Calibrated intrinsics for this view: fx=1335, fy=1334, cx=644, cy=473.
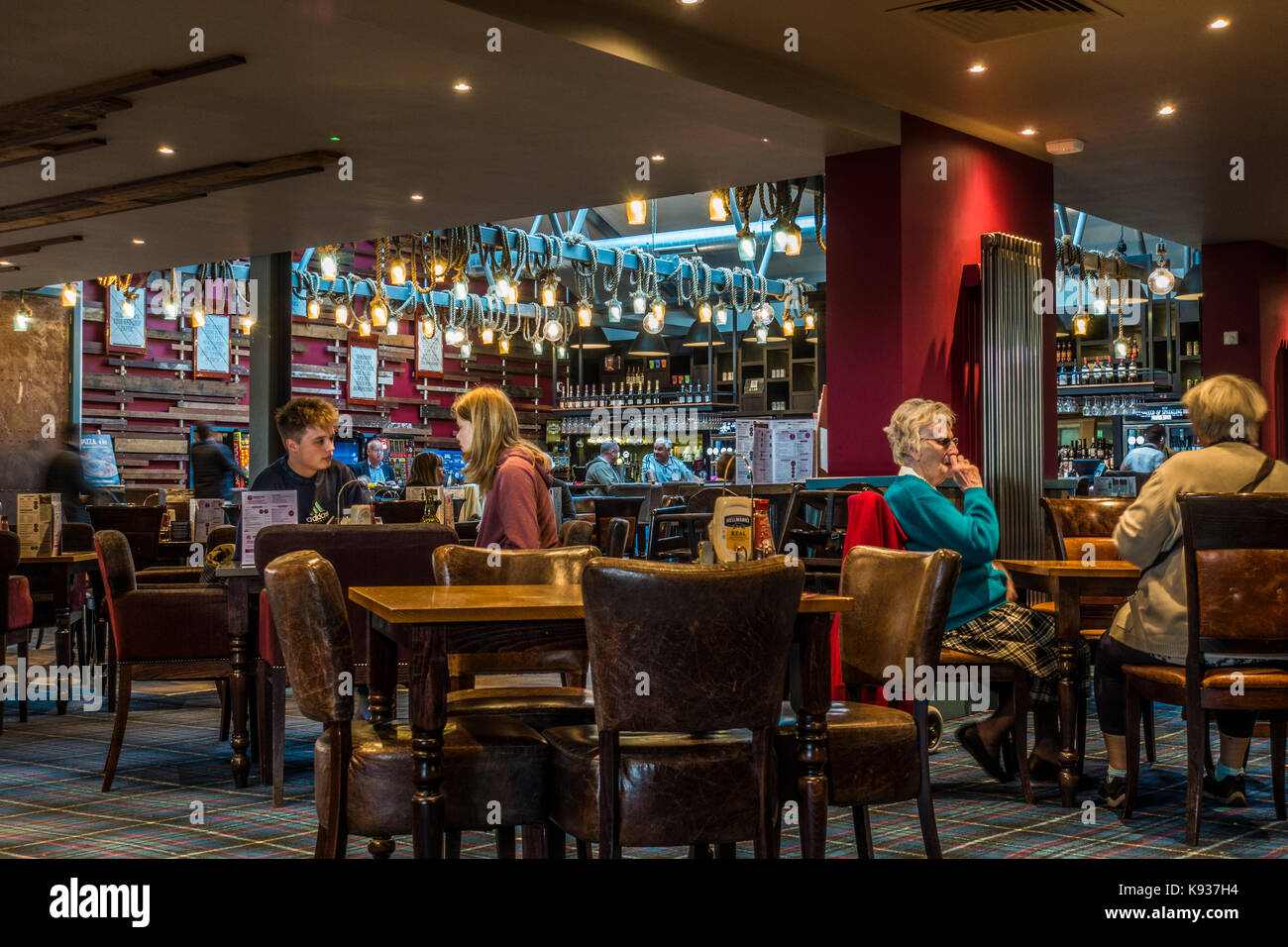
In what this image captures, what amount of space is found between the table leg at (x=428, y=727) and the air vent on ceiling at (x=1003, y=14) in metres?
4.30

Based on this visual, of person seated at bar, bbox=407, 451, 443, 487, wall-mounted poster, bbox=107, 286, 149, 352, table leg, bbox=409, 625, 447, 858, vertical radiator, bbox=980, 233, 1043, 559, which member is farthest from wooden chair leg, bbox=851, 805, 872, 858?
wall-mounted poster, bbox=107, 286, 149, 352

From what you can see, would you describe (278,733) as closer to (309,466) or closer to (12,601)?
(309,466)

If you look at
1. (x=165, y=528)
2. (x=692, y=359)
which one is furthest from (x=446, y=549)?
(x=692, y=359)

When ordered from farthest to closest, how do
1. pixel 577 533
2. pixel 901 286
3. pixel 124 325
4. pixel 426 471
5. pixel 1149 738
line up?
1. pixel 124 325
2. pixel 426 471
3. pixel 901 286
4. pixel 577 533
5. pixel 1149 738

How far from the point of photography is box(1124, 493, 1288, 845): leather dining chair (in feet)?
13.0

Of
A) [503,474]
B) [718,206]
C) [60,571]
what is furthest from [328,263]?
[503,474]

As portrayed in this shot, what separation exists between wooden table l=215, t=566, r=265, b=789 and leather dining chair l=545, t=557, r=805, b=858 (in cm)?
245

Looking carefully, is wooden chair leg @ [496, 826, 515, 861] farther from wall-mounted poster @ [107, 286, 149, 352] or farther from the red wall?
wall-mounted poster @ [107, 286, 149, 352]

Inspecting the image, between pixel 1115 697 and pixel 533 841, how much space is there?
2.22 m

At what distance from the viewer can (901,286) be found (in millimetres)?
7613

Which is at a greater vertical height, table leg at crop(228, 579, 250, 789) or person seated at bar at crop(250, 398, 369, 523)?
person seated at bar at crop(250, 398, 369, 523)
